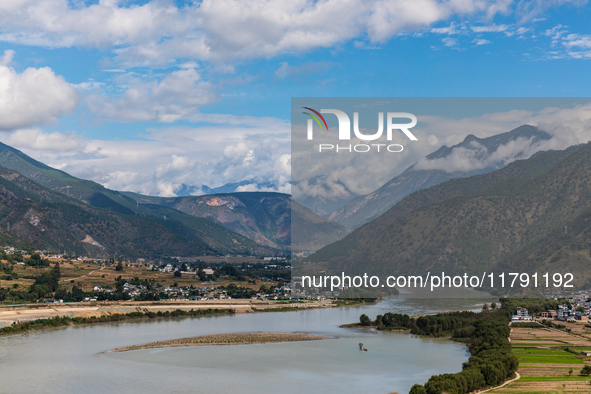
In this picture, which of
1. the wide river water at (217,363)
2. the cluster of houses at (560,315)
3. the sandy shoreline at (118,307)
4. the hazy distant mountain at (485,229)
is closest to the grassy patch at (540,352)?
the wide river water at (217,363)

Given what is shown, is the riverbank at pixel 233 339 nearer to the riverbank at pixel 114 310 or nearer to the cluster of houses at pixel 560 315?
the riverbank at pixel 114 310

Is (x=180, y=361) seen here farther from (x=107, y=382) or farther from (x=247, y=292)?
(x=247, y=292)

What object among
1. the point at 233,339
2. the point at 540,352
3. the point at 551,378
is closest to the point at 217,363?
the point at 233,339

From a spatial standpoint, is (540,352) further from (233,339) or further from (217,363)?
(233,339)

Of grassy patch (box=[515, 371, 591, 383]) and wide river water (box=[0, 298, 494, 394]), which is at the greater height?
grassy patch (box=[515, 371, 591, 383])

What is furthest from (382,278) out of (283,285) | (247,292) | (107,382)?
(107,382)

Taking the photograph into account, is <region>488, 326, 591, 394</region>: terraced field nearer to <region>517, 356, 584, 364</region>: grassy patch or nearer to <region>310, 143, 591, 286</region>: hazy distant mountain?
<region>517, 356, 584, 364</region>: grassy patch

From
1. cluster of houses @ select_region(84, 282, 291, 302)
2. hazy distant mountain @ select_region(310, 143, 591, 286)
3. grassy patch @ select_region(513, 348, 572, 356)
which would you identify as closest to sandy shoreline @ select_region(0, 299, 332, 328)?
cluster of houses @ select_region(84, 282, 291, 302)
